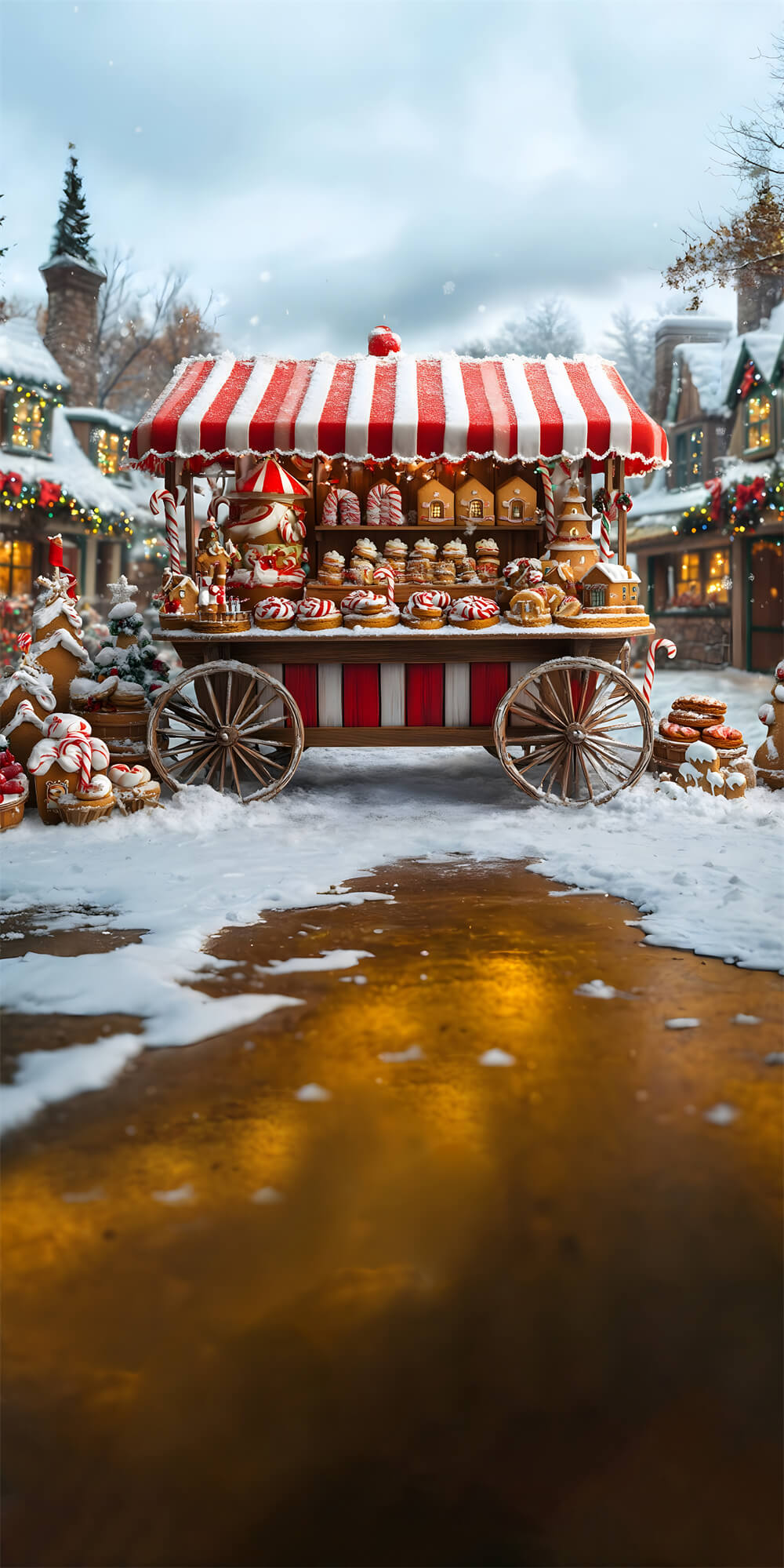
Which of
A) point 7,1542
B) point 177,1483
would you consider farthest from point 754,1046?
point 7,1542

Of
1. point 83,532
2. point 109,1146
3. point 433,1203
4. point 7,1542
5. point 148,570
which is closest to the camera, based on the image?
point 7,1542

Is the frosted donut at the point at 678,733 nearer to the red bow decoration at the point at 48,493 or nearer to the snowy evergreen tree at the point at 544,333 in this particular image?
the red bow decoration at the point at 48,493

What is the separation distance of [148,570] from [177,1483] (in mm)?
26993

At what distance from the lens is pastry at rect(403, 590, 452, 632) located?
282 inches

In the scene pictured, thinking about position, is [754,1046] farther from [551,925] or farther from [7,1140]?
[7,1140]

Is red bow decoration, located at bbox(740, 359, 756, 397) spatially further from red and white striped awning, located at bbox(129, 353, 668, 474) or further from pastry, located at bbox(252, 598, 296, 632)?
pastry, located at bbox(252, 598, 296, 632)

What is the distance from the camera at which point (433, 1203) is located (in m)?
2.55

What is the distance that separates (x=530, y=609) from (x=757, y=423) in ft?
44.0

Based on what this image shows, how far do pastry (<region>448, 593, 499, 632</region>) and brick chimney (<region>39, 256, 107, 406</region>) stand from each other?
64.0 feet

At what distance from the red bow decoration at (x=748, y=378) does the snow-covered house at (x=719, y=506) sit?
28 millimetres

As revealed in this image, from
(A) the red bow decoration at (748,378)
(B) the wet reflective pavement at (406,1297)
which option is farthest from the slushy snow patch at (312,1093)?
(A) the red bow decoration at (748,378)

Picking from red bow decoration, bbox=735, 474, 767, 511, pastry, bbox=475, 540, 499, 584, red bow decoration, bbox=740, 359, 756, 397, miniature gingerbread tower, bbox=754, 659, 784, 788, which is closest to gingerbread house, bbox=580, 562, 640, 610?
miniature gingerbread tower, bbox=754, 659, 784, 788

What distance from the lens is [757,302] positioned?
21.8 metres

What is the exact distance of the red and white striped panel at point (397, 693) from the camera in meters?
7.27
